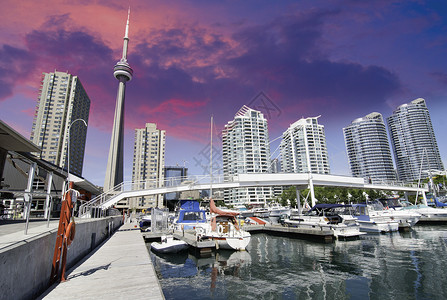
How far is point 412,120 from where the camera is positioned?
187375mm

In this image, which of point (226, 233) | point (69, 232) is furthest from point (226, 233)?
point (69, 232)

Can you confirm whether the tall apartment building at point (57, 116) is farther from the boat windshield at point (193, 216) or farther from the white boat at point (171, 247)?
the white boat at point (171, 247)

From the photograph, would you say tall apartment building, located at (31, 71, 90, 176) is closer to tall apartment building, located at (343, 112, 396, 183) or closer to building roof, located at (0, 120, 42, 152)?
building roof, located at (0, 120, 42, 152)

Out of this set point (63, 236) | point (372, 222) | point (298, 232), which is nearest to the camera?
point (63, 236)

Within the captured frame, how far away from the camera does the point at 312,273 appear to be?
13.6 metres

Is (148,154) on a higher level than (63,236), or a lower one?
higher

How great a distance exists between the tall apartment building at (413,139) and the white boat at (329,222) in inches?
7706

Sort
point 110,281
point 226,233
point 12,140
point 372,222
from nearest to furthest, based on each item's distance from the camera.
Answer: point 110,281 → point 12,140 → point 226,233 → point 372,222

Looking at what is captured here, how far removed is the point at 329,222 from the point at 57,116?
146 metres

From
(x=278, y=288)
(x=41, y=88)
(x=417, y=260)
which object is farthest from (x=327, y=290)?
(x=41, y=88)

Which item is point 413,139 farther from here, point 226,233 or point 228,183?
point 226,233

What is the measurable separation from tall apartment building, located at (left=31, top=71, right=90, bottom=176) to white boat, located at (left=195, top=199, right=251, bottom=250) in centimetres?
11739

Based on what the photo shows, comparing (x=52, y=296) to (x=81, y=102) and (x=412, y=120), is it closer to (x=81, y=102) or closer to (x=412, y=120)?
(x=81, y=102)

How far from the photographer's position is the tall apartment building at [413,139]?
179 m
